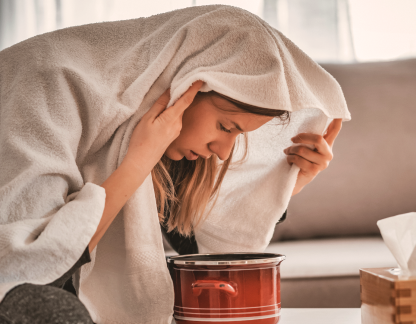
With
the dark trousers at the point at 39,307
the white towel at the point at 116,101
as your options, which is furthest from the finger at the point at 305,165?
the dark trousers at the point at 39,307

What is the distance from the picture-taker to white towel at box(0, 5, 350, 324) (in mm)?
562

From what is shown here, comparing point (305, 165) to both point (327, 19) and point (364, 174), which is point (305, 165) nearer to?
point (364, 174)

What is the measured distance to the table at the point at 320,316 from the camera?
0.60 meters

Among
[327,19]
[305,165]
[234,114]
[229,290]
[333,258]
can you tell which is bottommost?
[333,258]

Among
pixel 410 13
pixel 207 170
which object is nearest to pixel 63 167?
pixel 207 170

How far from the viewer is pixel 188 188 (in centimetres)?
93

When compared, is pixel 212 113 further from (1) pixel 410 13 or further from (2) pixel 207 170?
(1) pixel 410 13

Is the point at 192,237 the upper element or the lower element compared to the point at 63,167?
lower

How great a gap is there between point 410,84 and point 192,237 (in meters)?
0.95

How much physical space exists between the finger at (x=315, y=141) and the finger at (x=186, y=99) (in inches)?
11.8

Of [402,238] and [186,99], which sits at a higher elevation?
[186,99]

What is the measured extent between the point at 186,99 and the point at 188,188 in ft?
0.98

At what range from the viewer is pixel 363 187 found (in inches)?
52.6

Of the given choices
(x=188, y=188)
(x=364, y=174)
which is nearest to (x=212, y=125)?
(x=188, y=188)
